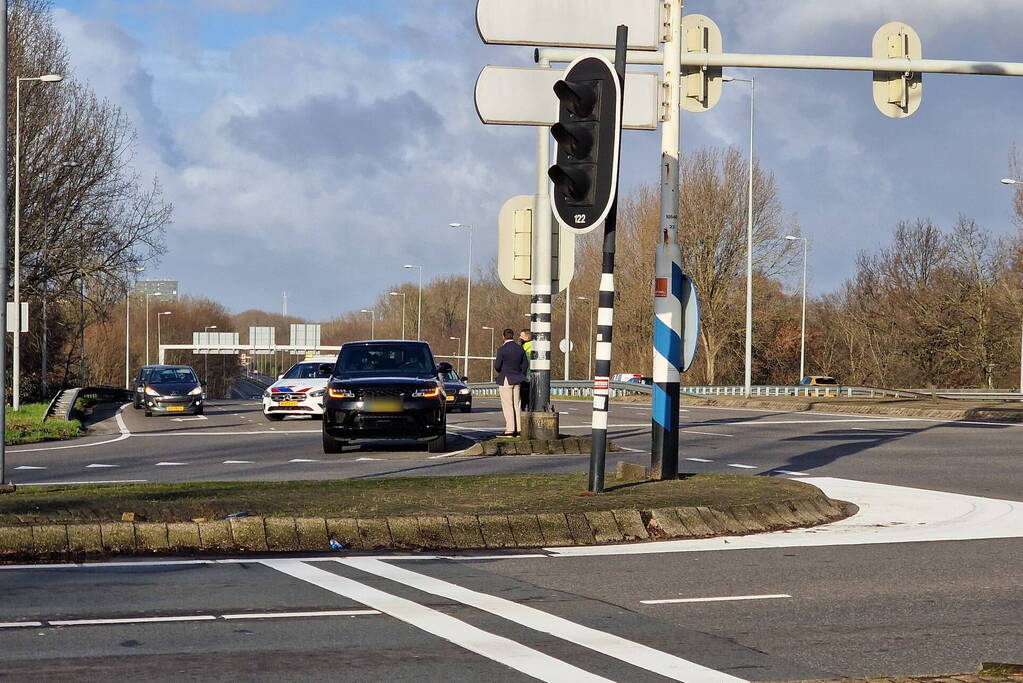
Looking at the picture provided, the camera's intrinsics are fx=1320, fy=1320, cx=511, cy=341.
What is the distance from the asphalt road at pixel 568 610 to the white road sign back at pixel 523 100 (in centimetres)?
429

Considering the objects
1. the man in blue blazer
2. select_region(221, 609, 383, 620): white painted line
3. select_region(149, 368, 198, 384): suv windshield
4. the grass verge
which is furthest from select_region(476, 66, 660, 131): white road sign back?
select_region(149, 368, 198, 384): suv windshield

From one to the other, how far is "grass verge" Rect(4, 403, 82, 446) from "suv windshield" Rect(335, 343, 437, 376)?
23.1ft

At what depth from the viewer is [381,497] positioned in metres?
11.1

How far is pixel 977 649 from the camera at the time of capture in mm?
6164

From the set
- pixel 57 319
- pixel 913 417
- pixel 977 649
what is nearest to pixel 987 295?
pixel 913 417

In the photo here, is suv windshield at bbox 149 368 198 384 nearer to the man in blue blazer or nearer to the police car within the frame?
the police car

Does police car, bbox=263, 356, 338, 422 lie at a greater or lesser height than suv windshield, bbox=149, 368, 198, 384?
lesser

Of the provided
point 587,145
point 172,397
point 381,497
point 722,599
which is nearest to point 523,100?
point 587,145

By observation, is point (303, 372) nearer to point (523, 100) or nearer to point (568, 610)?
point (523, 100)

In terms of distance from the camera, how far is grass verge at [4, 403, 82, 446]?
24.6m

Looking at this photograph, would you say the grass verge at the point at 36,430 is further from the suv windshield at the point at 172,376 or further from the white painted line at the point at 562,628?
the white painted line at the point at 562,628

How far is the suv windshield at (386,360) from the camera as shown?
20.7 meters

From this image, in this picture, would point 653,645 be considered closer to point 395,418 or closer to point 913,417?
point 395,418

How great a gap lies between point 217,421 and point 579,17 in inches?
850
